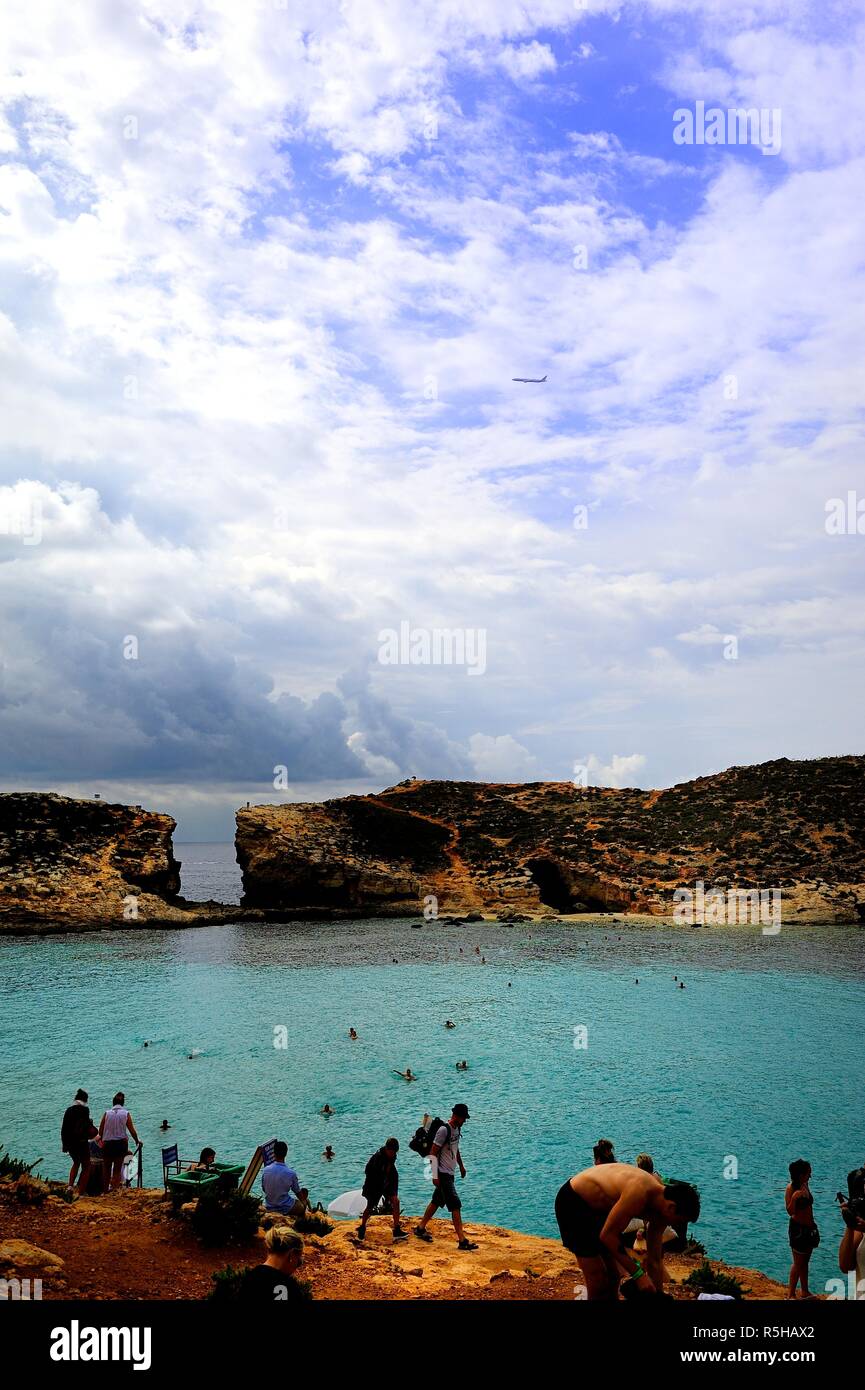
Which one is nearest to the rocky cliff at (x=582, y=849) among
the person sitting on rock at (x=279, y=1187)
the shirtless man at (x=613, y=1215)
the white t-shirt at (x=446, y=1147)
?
the white t-shirt at (x=446, y=1147)

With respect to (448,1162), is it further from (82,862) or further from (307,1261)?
(82,862)

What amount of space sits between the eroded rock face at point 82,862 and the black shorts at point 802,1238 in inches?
2409

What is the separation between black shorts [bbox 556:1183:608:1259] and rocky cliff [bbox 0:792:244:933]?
62144 millimetres

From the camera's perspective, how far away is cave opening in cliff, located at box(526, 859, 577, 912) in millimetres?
76750

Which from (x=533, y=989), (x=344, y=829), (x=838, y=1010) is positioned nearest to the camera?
(x=838, y=1010)

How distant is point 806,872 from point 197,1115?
60127mm

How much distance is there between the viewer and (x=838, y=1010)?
3409 cm

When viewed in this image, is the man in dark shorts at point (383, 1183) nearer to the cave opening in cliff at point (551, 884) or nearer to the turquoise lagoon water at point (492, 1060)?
the turquoise lagoon water at point (492, 1060)

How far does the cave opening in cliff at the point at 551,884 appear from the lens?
76.8 metres

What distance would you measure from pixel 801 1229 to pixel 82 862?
69565 mm

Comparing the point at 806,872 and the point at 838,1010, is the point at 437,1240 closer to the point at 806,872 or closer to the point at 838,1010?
the point at 838,1010

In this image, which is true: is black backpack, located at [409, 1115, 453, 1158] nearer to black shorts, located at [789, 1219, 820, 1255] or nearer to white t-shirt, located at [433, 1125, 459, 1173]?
white t-shirt, located at [433, 1125, 459, 1173]

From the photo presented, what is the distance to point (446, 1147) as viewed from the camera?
44.3 feet
